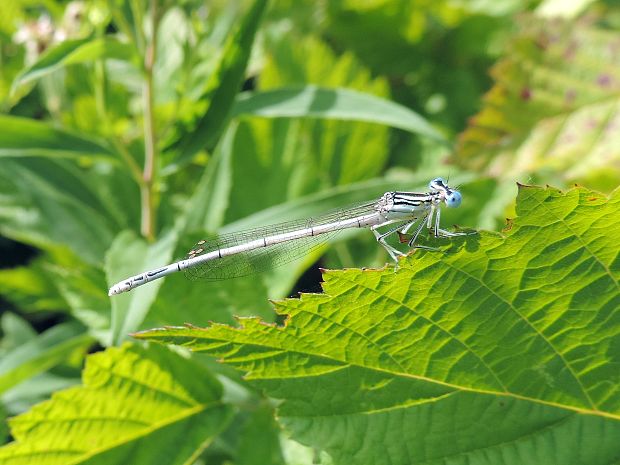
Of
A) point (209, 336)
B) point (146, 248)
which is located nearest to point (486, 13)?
point (146, 248)

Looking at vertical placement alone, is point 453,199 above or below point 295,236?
below

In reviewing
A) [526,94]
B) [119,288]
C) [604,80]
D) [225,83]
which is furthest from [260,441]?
[604,80]

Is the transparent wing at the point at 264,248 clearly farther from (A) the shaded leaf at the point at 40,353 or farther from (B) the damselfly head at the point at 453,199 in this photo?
(A) the shaded leaf at the point at 40,353

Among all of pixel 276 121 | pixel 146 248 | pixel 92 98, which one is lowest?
pixel 146 248

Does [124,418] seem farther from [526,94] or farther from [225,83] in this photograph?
[526,94]

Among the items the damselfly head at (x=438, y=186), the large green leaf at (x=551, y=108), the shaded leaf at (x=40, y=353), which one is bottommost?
the shaded leaf at (x=40, y=353)

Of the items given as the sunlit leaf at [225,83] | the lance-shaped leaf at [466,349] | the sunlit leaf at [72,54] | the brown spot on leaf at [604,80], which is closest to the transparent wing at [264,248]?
the sunlit leaf at [225,83]

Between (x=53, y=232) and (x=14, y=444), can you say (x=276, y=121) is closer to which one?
(x=53, y=232)
